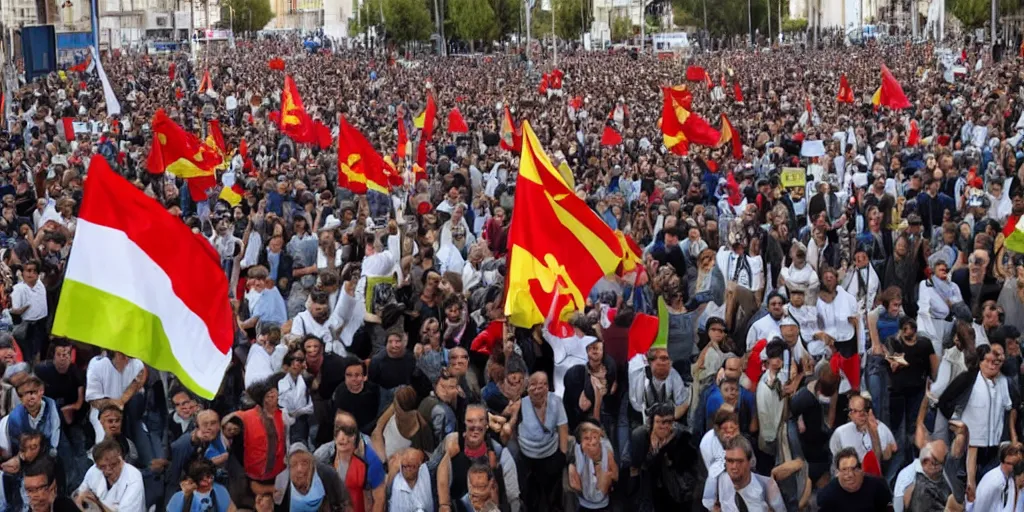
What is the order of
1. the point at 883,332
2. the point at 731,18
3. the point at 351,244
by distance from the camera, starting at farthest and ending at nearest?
the point at 731,18, the point at 351,244, the point at 883,332

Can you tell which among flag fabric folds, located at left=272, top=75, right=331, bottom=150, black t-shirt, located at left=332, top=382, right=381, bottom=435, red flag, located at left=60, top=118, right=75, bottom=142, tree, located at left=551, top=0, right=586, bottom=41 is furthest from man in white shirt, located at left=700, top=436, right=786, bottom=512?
tree, located at left=551, top=0, right=586, bottom=41

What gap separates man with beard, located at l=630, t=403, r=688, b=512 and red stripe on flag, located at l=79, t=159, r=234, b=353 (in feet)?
6.67

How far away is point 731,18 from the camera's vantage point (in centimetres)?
10362

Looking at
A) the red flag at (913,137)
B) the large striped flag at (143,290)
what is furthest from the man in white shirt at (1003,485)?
the red flag at (913,137)

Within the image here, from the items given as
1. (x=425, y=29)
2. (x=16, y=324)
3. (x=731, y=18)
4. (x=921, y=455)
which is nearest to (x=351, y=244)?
(x=16, y=324)

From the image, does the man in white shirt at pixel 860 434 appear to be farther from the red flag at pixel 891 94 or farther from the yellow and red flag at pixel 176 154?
the red flag at pixel 891 94

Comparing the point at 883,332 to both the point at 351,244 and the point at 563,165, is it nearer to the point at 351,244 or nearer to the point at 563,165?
the point at 351,244

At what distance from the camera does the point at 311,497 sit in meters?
7.14

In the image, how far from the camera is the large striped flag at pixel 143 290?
6.72 metres

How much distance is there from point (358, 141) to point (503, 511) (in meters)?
8.54

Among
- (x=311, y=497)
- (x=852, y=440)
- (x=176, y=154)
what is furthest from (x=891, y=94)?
(x=311, y=497)

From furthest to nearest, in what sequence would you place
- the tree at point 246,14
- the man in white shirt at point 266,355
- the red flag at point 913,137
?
the tree at point 246,14
the red flag at point 913,137
the man in white shirt at point 266,355

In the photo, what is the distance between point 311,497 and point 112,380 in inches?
77.8

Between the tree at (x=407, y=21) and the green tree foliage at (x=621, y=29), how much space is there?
2851cm
